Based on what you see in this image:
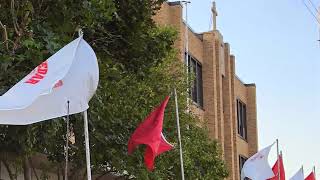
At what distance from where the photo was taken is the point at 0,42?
366 inches

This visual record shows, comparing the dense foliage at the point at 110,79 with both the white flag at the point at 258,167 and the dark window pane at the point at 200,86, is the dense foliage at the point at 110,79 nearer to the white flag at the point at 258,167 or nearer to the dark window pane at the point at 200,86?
the white flag at the point at 258,167

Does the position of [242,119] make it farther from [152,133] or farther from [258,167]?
[152,133]

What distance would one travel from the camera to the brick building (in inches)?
1050

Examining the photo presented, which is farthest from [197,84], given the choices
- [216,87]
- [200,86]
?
[216,87]

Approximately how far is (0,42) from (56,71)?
1857mm

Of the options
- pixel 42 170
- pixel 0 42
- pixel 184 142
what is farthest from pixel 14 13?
pixel 184 142

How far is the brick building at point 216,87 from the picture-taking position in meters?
26.7

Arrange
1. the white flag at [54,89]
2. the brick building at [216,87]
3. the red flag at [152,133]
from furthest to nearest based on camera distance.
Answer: the brick building at [216,87], the red flag at [152,133], the white flag at [54,89]

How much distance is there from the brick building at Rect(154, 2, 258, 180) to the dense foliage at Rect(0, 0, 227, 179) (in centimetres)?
895

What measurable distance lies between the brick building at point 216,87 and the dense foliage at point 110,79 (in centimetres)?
895

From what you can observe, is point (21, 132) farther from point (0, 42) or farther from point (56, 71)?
point (56, 71)

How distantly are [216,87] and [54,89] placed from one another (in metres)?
22.4

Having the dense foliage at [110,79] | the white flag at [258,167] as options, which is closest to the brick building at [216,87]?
the white flag at [258,167]

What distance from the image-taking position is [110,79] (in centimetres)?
1212
